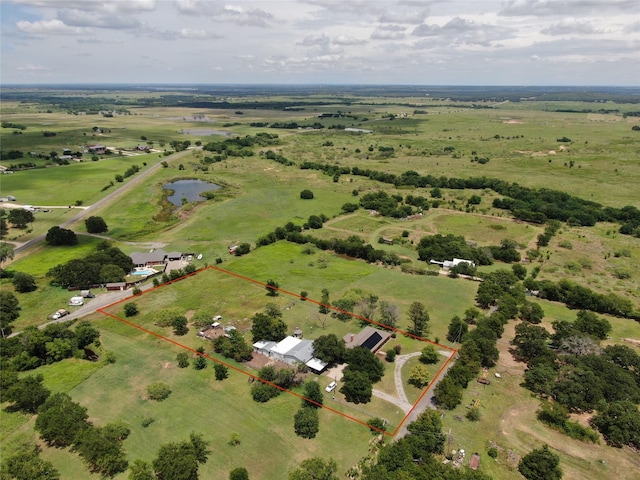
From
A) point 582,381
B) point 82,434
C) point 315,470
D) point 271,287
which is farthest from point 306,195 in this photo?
point 315,470

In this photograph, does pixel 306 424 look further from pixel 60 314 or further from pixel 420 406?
pixel 60 314

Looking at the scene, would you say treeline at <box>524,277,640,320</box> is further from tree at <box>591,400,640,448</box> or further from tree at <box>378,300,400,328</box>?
tree at <box>378,300,400,328</box>

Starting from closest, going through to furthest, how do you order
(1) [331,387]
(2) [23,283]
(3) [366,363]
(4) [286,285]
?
1. (1) [331,387]
2. (3) [366,363]
3. (2) [23,283]
4. (4) [286,285]

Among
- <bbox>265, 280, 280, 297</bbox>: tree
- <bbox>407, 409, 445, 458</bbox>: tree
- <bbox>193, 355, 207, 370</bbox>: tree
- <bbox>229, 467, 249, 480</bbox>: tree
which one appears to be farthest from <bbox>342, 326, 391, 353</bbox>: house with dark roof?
<bbox>229, 467, 249, 480</bbox>: tree

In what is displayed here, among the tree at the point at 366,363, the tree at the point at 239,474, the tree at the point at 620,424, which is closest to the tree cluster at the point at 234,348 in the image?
the tree at the point at 366,363

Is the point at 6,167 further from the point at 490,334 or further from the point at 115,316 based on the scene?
the point at 490,334

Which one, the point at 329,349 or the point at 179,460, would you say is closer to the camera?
the point at 179,460

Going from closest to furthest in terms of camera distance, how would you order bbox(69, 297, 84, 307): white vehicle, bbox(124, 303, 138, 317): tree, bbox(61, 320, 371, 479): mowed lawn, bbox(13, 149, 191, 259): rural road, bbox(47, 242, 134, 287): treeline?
bbox(61, 320, 371, 479): mowed lawn < bbox(124, 303, 138, 317): tree < bbox(69, 297, 84, 307): white vehicle < bbox(47, 242, 134, 287): treeline < bbox(13, 149, 191, 259): rural road
